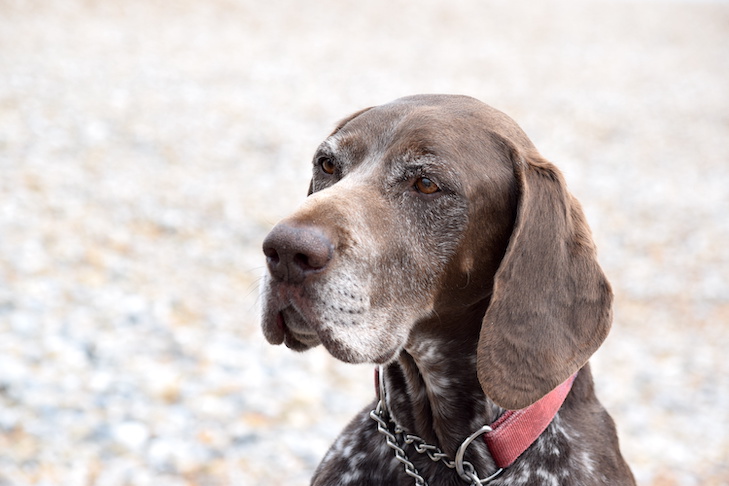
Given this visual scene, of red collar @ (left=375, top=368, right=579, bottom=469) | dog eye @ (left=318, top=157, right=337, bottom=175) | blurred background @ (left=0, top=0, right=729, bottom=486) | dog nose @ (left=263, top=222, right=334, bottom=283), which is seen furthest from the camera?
blurred background @ (left=0, top=0, right=729, bottom=486)

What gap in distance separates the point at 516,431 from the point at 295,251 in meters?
1.21

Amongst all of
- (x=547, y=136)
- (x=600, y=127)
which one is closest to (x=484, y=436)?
(x=547, y=136)

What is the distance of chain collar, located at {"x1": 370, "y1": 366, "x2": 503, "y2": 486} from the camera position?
328 cm

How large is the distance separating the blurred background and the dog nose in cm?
60

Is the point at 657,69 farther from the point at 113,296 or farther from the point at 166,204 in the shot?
the point at 113,296

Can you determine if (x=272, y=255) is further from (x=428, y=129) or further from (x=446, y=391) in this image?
(x=446, y=391)

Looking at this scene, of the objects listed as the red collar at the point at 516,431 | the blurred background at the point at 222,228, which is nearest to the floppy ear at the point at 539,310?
the red collar at the point at 516,431

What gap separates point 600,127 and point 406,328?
18.8m

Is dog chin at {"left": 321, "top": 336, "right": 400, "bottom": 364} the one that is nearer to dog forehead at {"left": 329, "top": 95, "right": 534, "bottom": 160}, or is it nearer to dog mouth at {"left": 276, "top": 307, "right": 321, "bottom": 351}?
dog mouth at {"left": 276, "top": 307, "right": 321, "bottom": 351}

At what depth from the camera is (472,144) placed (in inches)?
133

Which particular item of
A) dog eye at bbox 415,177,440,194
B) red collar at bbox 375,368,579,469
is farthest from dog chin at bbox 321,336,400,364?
dog eye at bbox 415,177,440,194

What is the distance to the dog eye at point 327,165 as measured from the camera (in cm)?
376

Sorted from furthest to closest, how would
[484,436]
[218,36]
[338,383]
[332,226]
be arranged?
[218,36]
[338,383]
[484,436]
[332,226]

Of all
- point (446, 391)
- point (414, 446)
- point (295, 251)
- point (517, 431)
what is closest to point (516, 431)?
point (517, 431)
